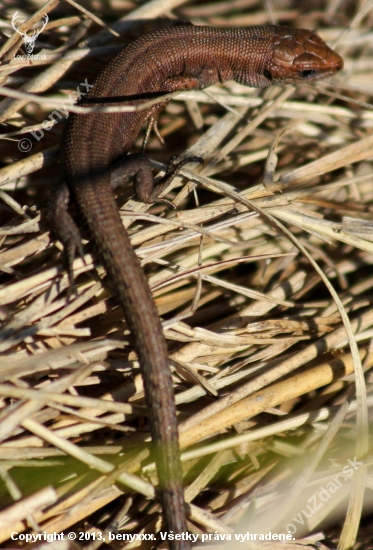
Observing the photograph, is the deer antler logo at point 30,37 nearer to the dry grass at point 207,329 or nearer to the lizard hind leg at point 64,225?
the dry grass at point 207,329

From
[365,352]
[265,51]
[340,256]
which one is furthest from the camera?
[265,51]

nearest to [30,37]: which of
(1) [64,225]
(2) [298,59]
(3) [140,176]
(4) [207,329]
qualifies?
(3) [140,176]

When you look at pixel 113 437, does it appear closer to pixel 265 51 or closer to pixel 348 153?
pixel 348 153

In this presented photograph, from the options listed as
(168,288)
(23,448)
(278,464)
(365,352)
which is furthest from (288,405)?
(23,448)

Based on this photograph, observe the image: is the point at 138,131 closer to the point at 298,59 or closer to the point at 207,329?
the point at 298,59

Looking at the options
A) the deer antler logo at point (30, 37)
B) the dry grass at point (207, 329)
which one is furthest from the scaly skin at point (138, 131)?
the deer antler logo at point (30, 37)

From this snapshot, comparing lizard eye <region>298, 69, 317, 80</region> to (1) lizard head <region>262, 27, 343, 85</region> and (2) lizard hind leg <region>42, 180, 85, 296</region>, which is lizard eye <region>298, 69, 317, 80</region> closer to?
(1) lizard head <region>262, 27, 343, 85</region>
